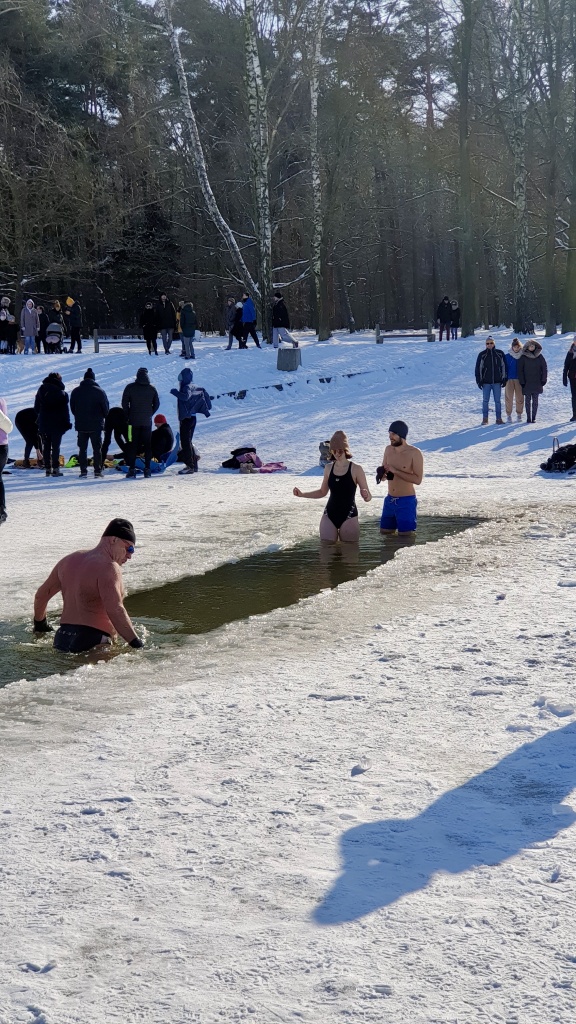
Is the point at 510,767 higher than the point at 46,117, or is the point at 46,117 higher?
the point at 46,117

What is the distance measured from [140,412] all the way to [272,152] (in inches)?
1093

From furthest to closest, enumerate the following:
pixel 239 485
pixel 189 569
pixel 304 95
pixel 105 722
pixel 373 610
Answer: pixel 304 95 → pixel 239 485 → pixel 189 569 → pixel 373 610 → pixel 105 722

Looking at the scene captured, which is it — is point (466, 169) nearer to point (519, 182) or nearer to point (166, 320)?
point (519, 182)

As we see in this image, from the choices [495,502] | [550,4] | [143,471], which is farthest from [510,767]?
[550,4]

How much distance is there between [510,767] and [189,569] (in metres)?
5.34

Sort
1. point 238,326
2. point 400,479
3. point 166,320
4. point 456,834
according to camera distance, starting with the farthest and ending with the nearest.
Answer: point 238,326
point 166,320
point 400,479
point 456,834

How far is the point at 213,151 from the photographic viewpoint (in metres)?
45.6

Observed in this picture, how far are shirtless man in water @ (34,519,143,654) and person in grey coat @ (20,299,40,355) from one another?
24.9 meters

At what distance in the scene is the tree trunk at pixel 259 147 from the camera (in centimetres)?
2859

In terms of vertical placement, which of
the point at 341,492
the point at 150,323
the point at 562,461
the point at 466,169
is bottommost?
the point at 562,461

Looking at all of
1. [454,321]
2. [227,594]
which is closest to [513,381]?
[454,321]

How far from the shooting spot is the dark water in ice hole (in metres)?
7.38

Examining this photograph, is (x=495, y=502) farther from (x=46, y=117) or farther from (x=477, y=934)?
(x=46, y=117)

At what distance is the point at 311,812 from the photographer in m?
4.54
